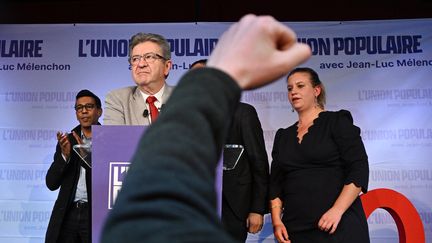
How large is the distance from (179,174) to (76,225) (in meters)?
3.16

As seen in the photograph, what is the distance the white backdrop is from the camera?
393 cm

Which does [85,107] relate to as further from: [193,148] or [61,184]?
[193,148]

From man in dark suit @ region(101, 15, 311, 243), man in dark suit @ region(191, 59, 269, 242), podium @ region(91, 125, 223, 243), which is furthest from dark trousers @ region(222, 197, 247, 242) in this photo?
man in dark suit @ region(101, 15, 311, 243)

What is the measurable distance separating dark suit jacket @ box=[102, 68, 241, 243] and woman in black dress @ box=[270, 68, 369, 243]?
2313 millimetres

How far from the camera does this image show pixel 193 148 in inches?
13.2

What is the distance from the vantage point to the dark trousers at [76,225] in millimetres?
3293

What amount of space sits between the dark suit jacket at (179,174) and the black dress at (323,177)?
7.74 ft

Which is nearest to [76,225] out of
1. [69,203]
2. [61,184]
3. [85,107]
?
[69,203]

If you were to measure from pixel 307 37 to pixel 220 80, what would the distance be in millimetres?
3848

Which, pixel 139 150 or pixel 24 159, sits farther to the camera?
pixel 24 159

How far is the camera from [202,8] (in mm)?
4227

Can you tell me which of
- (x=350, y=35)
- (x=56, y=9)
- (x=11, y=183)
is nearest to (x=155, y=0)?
(x=56, y=9)

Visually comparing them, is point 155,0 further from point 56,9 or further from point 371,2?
point 371,2

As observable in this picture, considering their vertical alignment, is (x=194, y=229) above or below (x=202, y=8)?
below
